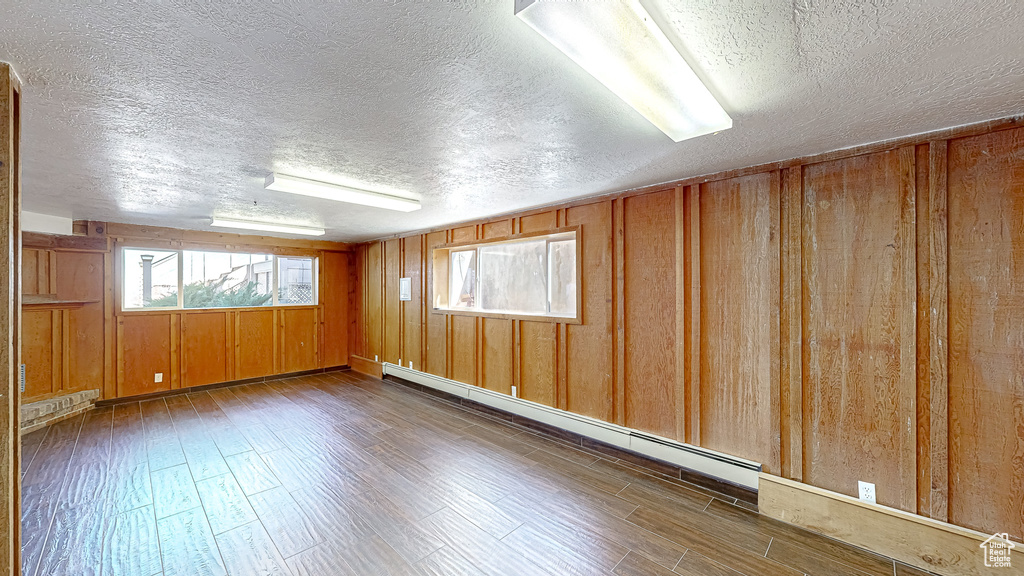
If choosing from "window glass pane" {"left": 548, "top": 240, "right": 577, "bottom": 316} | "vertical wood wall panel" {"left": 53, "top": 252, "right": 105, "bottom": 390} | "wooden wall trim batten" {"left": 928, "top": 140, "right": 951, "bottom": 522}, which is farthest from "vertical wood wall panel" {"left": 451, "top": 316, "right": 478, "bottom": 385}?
"vertical wood wall panel" {"left": 53, "top": 252, "right": 105, "bottom": 390}

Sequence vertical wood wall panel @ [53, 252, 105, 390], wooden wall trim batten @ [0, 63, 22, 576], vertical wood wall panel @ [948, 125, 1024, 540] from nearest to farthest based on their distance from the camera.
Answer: wooden wall trim batten @ [0, 63, 22, 576] → vertical wood wall panel @ [948, 125, 1024, 540] → vertical wood wall panel @ [53, 252, 105, 390]

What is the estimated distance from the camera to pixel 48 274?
4.24 metres

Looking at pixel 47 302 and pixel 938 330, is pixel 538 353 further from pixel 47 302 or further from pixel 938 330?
pixel 47 302

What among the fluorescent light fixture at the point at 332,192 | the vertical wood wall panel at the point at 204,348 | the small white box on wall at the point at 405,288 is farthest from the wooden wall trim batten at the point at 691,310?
the vertical wood wall panel at the point at 204,348

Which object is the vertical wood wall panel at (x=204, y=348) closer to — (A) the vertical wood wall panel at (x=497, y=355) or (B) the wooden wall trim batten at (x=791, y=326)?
(A) the vertical wood wall panel at (x=497, y=355)

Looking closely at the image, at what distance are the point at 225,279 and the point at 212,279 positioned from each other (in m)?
0.16

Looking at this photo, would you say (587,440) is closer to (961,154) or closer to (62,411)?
(961,154)

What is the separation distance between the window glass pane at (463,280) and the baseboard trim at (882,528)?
3553mm

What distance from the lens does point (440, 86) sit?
59.1 inches

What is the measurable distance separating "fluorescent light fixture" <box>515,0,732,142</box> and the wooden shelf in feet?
20.0

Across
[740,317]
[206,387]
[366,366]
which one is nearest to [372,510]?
[740,317]

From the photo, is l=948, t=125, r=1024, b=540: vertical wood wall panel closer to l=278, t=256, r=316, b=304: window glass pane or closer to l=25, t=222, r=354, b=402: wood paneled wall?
l=25, t=222, r=354, b=402: wood paneled wall

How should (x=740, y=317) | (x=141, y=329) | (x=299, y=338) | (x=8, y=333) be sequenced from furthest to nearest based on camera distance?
1. (x=299, y=338)
2. (x=141, y=329)
3. (x=740, y=317)
4. (x=8, y=333)

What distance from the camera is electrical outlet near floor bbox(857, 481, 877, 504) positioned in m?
2.16
